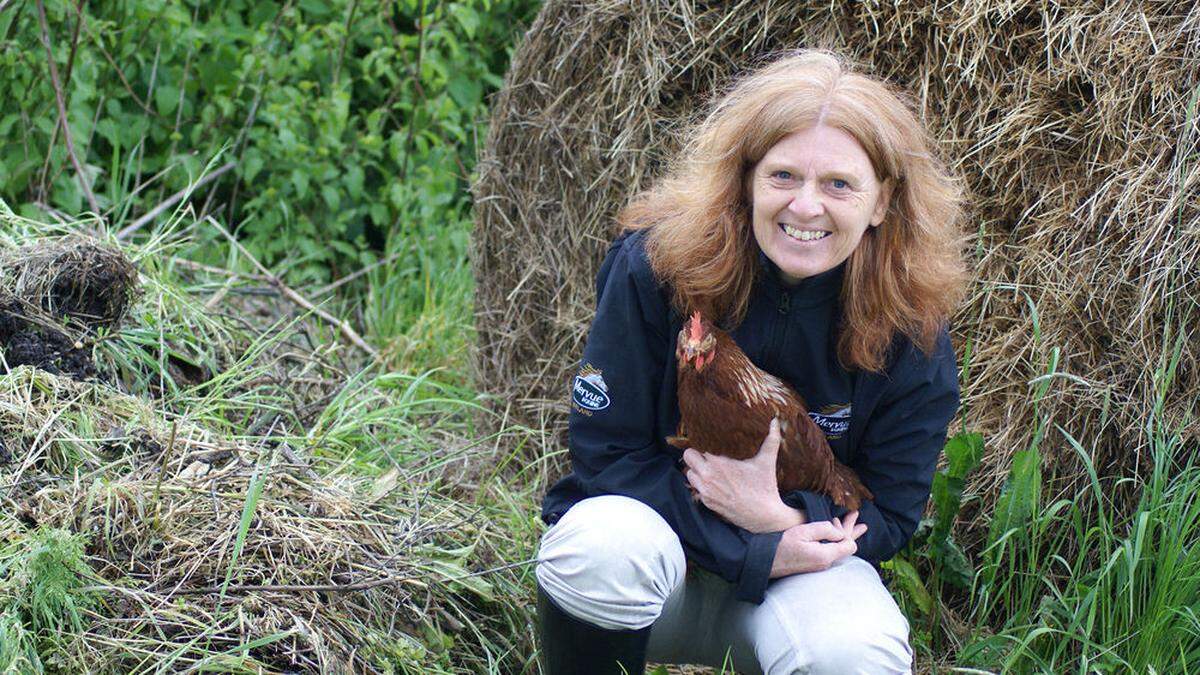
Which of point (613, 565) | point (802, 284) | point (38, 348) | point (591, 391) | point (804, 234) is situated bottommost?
point (38, 348)

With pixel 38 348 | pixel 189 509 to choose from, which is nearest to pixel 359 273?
Answer: pixel 38 348

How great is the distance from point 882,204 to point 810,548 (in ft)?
2.19

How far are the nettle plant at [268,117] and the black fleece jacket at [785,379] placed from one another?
2286 mm

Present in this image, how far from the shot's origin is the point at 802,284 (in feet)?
7.93

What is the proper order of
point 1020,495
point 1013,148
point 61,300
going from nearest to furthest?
point 1020,495
point 1013,148
point 61,300

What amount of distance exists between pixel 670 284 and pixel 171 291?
161cm

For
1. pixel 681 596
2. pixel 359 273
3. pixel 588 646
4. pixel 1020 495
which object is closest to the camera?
pixel 588 646

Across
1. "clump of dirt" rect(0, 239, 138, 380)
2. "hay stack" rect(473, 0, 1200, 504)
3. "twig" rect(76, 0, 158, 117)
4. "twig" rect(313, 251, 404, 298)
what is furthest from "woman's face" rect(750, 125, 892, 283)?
"twig" rect(76, 0, 158, 117)

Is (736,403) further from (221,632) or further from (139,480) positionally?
(139,480)

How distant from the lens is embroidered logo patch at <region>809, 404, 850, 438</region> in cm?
247

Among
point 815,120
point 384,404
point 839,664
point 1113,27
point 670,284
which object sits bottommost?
point 384,404

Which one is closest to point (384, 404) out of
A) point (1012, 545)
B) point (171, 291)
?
point (171, 291)

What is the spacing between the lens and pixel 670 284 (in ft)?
7.98

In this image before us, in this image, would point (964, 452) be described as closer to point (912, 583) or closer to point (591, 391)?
point (912, 583)
